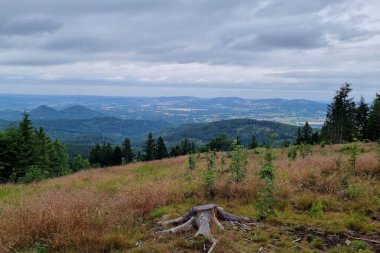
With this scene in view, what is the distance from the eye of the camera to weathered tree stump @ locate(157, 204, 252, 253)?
6.69 m

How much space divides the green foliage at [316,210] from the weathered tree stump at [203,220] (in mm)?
1579

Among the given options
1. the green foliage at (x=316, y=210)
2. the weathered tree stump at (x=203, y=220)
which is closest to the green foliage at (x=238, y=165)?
the green foliage at (x=316, y=210)

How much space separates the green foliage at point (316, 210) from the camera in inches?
317

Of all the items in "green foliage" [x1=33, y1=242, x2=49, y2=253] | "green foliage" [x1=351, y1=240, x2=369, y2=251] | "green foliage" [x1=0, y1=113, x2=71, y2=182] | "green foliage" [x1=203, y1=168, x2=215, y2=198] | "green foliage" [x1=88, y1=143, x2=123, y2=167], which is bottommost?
"green foliage" [x1=88, y1=143, x2=123, y2=167]

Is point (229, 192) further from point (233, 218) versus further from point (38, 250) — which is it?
point (38, 250)

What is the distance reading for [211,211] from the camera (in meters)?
7.27

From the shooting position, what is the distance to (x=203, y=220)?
6.97m

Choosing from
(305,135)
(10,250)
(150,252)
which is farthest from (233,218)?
(305,135)

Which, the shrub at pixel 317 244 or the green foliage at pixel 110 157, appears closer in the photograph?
the shrub at pixel 317 244

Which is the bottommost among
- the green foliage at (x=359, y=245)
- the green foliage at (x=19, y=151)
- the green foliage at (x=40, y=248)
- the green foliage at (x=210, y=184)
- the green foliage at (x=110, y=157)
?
the green foliage at (x=110, y=157)

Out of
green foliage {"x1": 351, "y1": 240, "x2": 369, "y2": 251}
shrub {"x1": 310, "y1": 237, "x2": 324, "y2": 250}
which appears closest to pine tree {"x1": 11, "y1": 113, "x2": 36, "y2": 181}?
shrub {"x1": 310, "y1": 237, "x2": 324, "y2": 250}

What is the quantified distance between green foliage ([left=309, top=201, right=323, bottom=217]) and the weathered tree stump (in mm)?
1579

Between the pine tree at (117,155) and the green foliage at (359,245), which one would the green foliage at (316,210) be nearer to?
the green foliage at (359,245)

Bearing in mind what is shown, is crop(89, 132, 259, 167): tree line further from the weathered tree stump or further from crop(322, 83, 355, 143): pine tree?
the weathered tree stump
